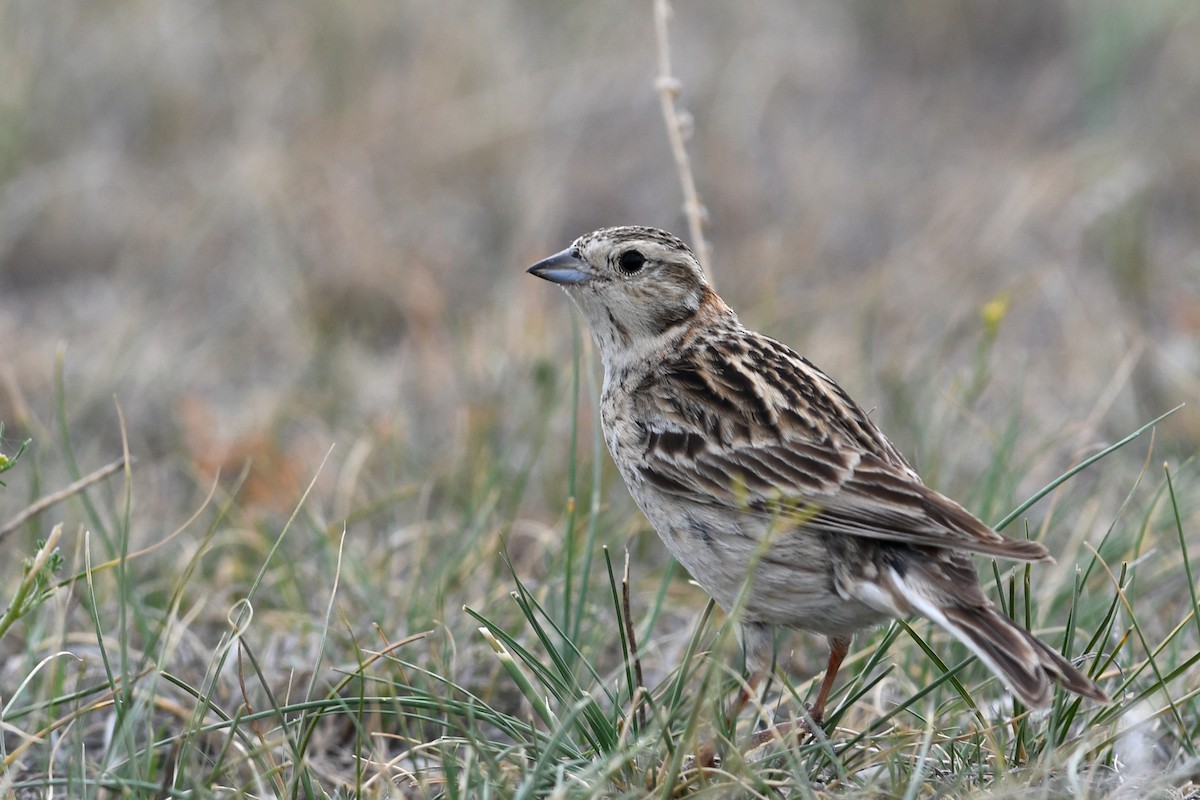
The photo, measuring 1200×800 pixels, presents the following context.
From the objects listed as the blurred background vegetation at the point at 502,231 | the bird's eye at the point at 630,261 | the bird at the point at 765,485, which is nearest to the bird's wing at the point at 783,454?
the bird at the point at 765,485

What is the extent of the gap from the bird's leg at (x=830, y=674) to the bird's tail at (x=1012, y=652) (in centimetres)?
50

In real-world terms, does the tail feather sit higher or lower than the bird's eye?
lower

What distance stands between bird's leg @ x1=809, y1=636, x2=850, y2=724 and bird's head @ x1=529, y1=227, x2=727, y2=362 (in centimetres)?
114

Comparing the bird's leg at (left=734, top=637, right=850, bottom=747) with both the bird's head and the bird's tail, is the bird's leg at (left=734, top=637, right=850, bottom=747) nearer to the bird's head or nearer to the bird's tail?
the bird's tail

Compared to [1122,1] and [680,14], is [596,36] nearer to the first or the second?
[680,14]

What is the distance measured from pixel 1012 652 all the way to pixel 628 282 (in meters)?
1.85

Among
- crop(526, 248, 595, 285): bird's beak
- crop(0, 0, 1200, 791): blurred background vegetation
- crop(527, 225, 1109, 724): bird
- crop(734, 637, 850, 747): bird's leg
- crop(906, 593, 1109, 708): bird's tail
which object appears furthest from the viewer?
crop(0, 0, 1200, 791): blurred background vegetation

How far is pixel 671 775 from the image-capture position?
10.5 ft

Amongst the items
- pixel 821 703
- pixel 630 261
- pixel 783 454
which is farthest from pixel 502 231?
pixel 821 703

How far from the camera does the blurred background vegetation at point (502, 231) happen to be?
6.42 metres

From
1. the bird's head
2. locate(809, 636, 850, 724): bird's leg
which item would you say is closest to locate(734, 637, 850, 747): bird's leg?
locate(809, 636, 850, 724): bird's leg

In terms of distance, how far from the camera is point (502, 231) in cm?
933

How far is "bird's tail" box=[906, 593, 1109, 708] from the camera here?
3184 millimetres

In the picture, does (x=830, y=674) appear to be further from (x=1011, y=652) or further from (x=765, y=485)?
(x=1011, y=652)
